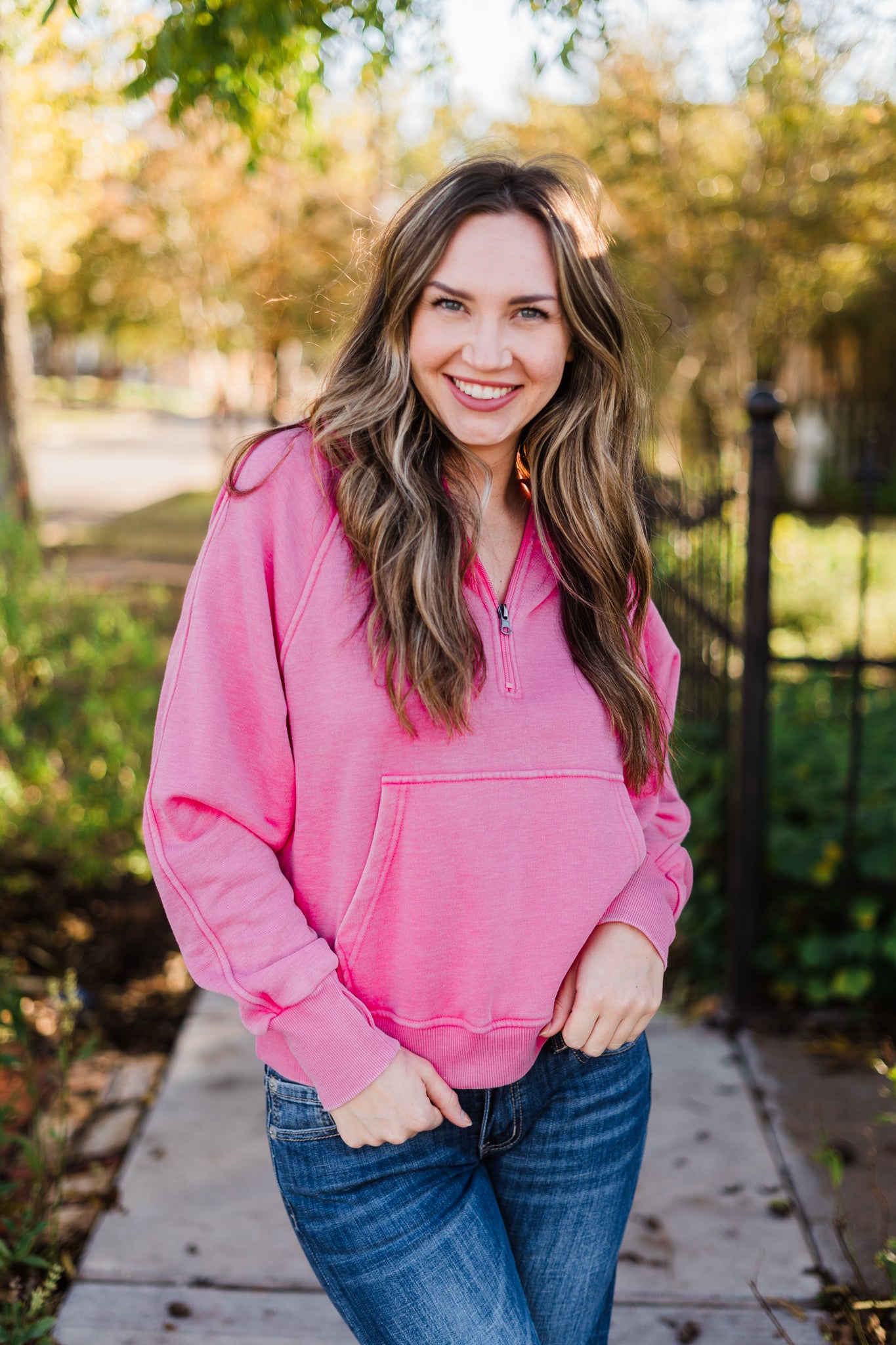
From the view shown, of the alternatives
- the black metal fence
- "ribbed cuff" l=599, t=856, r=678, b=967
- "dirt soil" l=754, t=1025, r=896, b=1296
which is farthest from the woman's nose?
"dirt soil" l=754, t=1025, r=896, b=1296

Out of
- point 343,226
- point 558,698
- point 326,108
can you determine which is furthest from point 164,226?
point 558,698

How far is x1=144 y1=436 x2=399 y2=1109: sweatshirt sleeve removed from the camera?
4.43 feet

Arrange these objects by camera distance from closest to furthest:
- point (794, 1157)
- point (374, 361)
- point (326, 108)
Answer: point (374, 361) < point (794, 1157) < point (326, 108)

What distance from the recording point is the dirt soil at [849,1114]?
2.58m

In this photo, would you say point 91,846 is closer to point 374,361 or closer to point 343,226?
point 374,361

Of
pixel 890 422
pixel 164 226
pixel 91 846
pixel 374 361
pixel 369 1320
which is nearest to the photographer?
pixel 369 1320

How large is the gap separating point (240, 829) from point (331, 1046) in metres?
0.28

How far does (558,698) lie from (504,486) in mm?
359

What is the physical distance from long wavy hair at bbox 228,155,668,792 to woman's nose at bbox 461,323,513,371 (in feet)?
0.32

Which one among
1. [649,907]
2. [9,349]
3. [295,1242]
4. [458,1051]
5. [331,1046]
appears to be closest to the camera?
[331,1046]

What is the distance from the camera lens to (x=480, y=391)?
5.10 ft

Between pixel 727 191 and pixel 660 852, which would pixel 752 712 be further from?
pixel 727 191

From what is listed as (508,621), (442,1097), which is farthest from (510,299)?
(442,1097)

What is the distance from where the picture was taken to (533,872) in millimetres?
1465
